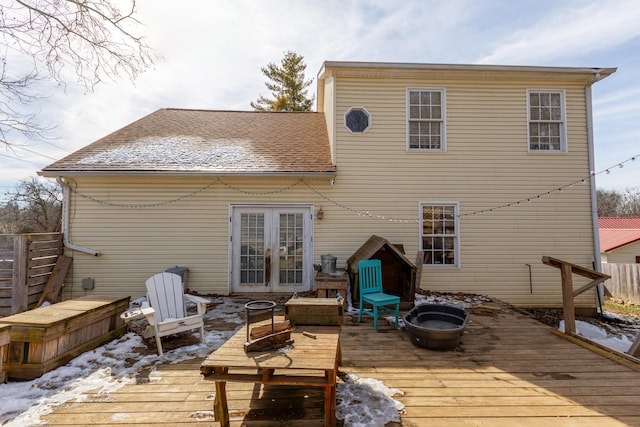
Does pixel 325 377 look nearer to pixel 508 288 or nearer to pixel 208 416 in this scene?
pixel 208 416

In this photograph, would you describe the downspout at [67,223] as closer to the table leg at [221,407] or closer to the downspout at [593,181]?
the table leg at [221,407]

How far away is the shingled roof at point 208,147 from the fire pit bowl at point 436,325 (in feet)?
11.5

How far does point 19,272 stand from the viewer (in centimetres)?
554

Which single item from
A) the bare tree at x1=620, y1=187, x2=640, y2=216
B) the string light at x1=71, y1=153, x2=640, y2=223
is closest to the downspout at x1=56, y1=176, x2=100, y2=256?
the string light at x1=71, y1=153, x2=640, y2=223

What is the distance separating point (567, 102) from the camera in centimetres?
723

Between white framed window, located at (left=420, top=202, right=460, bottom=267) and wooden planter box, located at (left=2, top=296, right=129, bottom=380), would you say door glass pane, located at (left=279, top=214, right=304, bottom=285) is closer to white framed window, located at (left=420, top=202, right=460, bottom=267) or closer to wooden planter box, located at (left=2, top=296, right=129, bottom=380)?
white framed window, located at (left=420, top=202, right=460, bottom=267)

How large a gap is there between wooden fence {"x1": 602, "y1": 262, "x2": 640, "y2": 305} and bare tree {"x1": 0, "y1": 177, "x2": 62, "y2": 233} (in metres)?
24.9

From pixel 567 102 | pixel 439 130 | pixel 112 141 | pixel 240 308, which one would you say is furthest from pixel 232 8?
pixel 567 102

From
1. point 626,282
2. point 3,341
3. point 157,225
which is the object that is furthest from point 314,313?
point 626,282

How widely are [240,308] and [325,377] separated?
3.94m

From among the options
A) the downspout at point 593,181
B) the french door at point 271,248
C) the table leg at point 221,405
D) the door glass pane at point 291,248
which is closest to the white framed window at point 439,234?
the french door at point 271,248

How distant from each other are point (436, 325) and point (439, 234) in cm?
299

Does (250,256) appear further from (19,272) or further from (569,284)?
(569,284)

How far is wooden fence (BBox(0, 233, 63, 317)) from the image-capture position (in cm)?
547
